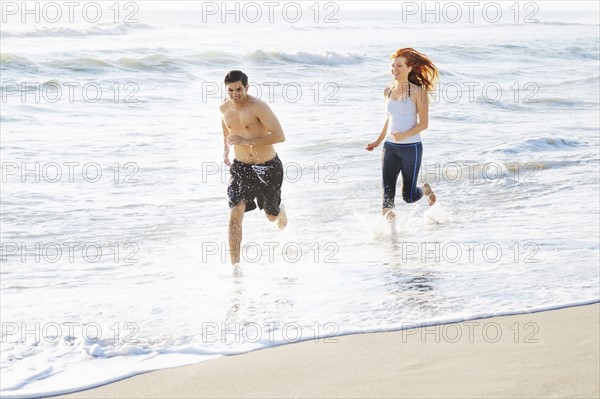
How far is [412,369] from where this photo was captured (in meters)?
4.54

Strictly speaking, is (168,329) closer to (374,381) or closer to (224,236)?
(374,381)

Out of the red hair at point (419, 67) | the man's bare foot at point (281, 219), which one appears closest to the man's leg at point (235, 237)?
the man's bare foot at point (281, 219)

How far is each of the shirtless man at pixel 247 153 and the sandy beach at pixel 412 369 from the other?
7.08 ft

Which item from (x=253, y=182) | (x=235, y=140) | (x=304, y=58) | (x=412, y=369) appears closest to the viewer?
(x=412, y=369)

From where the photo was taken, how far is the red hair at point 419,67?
7.59 m

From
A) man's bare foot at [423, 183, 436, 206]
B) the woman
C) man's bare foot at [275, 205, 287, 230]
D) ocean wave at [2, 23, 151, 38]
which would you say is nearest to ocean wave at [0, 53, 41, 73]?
ocean wave at [2, 23, 151, 38]

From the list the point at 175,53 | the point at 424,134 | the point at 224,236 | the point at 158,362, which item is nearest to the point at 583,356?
the point at 158,362

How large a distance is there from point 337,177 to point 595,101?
36.6 feet

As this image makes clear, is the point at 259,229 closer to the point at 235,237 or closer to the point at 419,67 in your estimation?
the point at 235,237

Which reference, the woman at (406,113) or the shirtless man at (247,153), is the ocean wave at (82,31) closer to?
the woman at (406,113)

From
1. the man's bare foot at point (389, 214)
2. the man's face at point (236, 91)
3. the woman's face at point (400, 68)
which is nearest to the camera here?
the man's face at point (236, 91)

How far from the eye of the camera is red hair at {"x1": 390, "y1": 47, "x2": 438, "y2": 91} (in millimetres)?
7594

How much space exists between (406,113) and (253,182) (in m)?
1.55

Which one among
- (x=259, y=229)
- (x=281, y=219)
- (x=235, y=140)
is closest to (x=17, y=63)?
(x=259, y=229)
